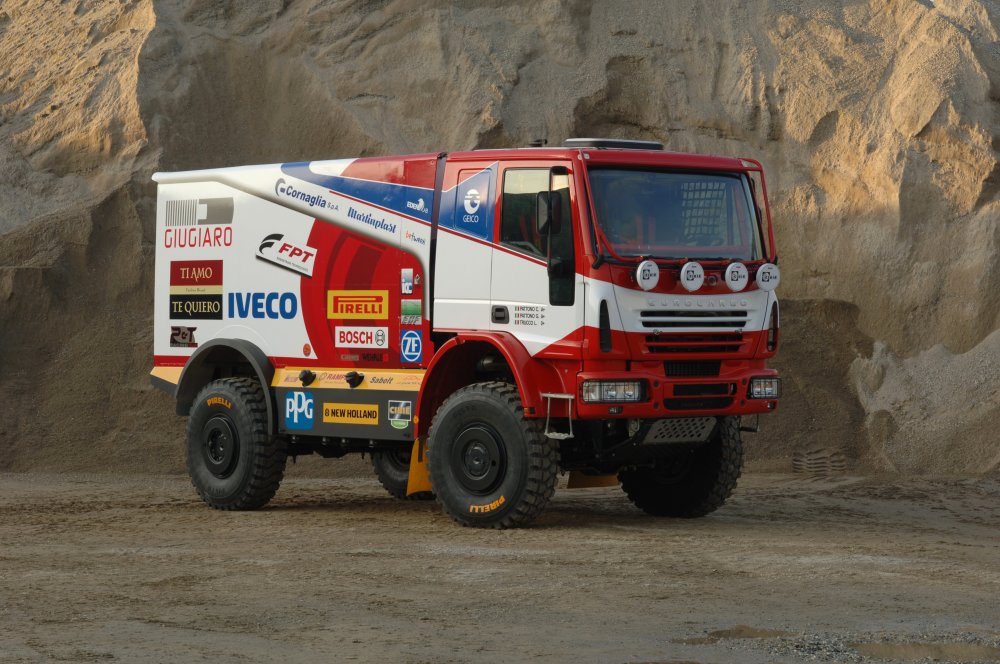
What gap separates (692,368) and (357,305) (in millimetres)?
3001

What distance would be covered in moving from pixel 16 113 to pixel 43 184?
1.67 m

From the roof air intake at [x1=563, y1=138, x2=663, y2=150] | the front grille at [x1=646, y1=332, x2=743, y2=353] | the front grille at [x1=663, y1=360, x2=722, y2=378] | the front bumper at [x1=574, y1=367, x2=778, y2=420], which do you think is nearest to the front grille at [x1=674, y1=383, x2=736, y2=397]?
the front bumper at [x1=574, y1=367, x2=778, y2=420]

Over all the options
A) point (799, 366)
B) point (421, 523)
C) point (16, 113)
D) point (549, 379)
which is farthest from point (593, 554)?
point (16, 113)

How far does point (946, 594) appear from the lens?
8.99 m

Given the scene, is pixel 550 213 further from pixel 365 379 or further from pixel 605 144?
pixel 365 379

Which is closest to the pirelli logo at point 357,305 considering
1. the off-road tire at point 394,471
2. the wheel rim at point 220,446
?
the wheel rim at point 220,446

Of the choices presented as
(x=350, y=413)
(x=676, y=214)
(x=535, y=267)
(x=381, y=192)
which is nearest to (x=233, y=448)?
(x=350, y=413)

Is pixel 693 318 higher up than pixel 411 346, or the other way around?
pixel 693 318

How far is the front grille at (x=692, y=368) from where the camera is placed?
37.9ft

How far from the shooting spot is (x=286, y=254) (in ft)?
43.5

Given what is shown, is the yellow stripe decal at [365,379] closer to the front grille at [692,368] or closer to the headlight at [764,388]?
the front grille at [692,368]

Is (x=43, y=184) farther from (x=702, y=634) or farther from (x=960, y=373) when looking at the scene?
(x=702, y=634)

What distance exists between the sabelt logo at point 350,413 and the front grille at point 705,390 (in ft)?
8.87

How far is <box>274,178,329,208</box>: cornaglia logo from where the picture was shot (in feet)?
42.7
